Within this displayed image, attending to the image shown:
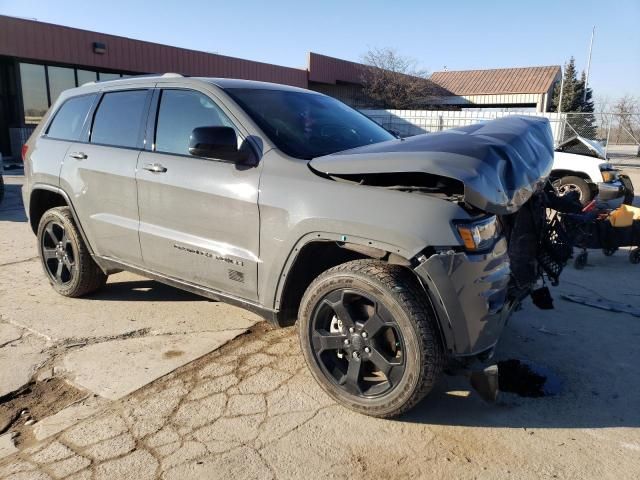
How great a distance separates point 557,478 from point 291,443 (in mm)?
1292

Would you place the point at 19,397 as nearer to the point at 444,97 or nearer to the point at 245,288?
the point at 245,288

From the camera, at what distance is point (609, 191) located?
9.14 m

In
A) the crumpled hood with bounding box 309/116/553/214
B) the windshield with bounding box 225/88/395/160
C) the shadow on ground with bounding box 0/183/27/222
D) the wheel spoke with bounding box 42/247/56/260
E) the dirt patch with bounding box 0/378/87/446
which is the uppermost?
the windshield with bounding box 225/88/395/160

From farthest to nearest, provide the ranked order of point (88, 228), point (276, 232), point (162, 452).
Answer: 1. point (88, 228)
2. point (276, 232)
3. point (162, 452)

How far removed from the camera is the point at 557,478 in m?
2.43

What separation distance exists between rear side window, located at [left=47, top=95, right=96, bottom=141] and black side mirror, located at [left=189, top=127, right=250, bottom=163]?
196 cm

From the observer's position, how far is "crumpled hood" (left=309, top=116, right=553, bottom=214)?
255 centimetres

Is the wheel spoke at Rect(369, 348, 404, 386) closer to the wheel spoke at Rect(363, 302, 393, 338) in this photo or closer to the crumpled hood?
the wheel spoke at Rect(363, 302, 393, 338)

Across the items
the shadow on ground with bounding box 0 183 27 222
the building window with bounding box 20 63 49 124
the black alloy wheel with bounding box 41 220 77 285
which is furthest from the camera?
the building window with bounding box 20 63 49 124

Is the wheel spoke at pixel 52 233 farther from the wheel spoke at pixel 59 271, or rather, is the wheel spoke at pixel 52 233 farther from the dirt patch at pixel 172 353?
the dirt patch at pixel 172 353

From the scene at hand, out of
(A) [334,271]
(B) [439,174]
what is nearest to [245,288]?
(A) [334,271]

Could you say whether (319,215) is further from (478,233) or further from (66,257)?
(66,257)

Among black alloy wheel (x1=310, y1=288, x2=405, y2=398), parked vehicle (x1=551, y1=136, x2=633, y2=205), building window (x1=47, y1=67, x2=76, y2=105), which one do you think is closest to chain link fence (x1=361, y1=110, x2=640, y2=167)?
parked vehicle (x1=551, y1=136, x2=633, y2=205)

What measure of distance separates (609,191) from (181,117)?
8.13 meters
